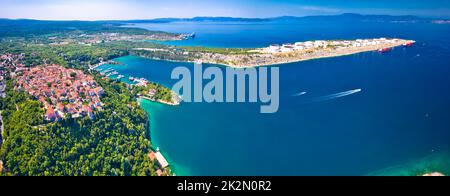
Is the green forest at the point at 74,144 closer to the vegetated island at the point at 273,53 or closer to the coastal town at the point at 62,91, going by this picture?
the coastal town at the point at 62,91

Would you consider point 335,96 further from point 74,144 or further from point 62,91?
point 62,91

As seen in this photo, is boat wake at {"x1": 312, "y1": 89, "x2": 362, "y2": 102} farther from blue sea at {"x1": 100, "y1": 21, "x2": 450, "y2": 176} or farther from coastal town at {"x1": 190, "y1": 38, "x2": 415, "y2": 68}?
coastal town at {"x1": 190, "y1": 38, "x2": 415, "y2": 68}

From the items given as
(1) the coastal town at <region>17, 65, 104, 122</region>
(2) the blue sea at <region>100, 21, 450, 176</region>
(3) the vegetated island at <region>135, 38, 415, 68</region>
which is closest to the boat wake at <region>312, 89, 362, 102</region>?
(2) the blue sea at <region>100, 21, 450, 176</region>

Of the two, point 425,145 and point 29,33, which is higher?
point 29,33
